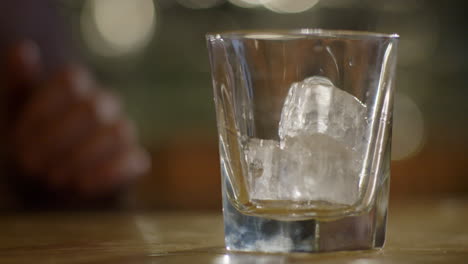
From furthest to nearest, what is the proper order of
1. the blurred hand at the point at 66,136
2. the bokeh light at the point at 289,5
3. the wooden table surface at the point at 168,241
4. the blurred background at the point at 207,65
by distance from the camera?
1. the bokeh light at the point at 289,5
2. the blurred background at the point at 207,65
3. the blurred hand at the point at 66,136
4. the wooden table surface at the point at 168,241

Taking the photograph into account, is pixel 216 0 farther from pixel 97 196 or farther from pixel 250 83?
pixel 250 83

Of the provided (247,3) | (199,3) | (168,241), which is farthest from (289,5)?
(168,241)

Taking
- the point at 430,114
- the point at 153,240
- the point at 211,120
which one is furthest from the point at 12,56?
the point at 430,114

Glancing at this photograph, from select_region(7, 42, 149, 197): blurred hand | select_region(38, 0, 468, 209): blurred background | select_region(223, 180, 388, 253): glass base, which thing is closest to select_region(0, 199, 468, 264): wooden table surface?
select_region(223, 180, 388, 253): glass base

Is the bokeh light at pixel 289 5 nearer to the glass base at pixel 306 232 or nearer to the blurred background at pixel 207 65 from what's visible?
the blurred background at pixel 207 65

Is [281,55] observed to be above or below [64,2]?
below

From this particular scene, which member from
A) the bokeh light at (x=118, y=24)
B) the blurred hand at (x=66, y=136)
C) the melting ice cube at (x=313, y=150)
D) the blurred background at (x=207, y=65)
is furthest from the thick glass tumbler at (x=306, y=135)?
the bokeh light at (x=118, y=24)

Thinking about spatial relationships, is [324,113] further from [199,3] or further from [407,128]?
[407,128]
